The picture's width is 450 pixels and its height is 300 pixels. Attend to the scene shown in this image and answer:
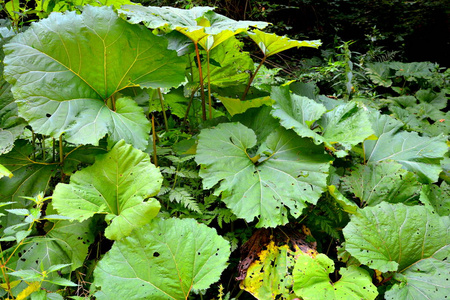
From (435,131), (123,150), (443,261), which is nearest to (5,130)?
(123,150)

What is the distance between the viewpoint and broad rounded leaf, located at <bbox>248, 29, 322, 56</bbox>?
1.48 metres

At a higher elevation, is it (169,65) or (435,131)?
(169,65)

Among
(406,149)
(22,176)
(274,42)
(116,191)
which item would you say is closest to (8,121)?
(22,176)

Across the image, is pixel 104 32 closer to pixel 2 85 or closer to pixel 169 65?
pixel 169 65

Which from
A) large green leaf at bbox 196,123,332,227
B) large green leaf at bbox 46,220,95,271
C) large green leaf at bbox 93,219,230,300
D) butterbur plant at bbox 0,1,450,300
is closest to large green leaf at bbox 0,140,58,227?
butterbur plant at bbox 0,1,450,300

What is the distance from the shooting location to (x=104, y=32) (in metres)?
1.35

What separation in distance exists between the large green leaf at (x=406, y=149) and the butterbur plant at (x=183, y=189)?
10mm

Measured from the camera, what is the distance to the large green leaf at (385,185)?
1.46 metres

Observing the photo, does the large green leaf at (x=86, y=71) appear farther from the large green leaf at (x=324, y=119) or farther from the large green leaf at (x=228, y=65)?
the large green leaf at (x=324, y=119)

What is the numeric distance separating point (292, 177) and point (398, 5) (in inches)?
160

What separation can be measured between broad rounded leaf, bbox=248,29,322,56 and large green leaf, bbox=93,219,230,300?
3.27 feet

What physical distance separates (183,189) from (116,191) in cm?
30

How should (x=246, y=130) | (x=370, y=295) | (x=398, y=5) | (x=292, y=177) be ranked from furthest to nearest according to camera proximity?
(x=398, y=5)
(x=246, y=130)
(x=292, y=177)
(x=370, y=295)

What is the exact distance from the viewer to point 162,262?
1104mm
